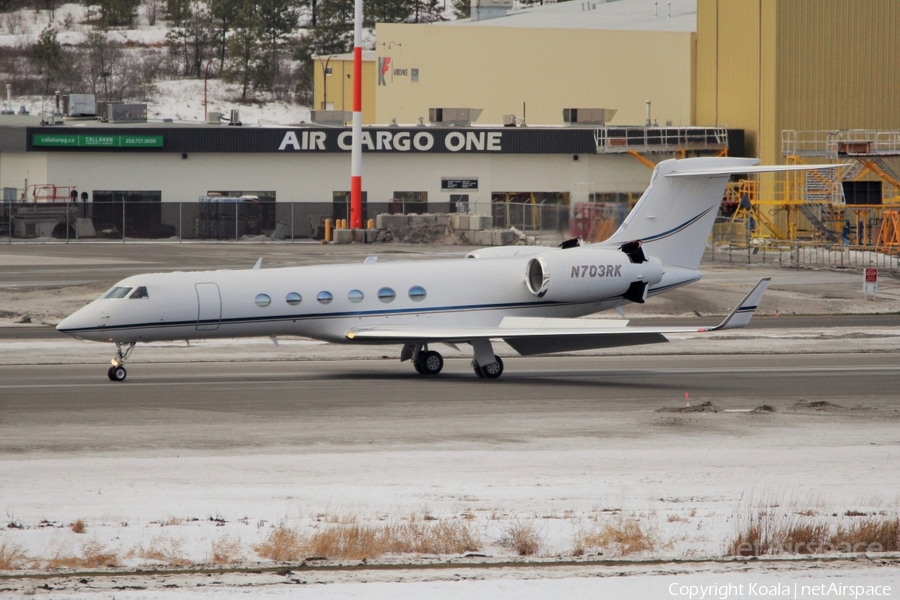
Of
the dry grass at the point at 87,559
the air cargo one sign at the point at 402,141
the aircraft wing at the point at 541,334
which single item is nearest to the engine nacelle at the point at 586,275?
the aircraft wing at the point at 541,334

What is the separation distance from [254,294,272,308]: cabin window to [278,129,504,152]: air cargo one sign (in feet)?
126

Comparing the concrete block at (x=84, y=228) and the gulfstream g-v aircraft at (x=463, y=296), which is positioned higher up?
the concrete block at (x=84, y=228)

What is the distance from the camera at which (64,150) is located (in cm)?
5816

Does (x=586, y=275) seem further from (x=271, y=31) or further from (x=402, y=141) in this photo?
(x=271, y=31)

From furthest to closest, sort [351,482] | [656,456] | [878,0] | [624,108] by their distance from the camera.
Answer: [624,108] → [878,0] → [656,456] → [351,482]

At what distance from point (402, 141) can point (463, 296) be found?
37704 mm

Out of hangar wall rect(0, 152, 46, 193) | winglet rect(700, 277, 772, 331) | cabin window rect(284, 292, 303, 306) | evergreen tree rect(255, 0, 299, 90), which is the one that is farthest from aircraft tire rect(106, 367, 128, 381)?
evergreen tree rect(255, 0, 299, 90)

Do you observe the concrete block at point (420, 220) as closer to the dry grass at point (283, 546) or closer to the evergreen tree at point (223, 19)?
the dry grass at point (283, 546)

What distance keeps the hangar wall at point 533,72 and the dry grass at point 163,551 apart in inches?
2247

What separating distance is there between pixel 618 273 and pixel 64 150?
4136 centimetres

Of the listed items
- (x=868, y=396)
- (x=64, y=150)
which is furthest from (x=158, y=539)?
(x=64, y=150)

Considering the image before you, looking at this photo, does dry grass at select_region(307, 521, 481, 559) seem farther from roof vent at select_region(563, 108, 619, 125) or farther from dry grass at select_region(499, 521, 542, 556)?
roof vent at select_region(563, 108, 619, 125)

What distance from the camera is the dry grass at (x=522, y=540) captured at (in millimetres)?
10711

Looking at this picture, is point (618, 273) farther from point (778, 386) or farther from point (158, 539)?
point (158, 539)
